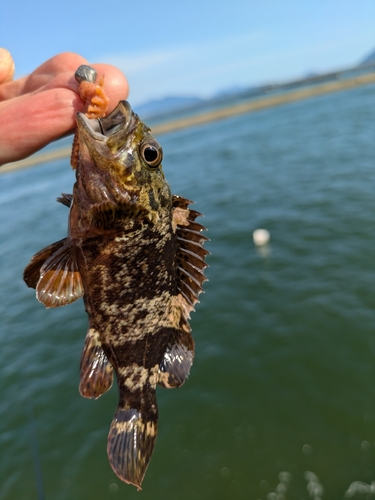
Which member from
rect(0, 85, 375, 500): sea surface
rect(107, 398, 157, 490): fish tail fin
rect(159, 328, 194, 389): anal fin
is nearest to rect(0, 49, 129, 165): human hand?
rect(159, 328, 194, 389): anal fin

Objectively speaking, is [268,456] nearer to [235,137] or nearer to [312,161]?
[312,161]

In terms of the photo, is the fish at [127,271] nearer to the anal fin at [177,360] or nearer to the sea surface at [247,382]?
the anal fin at [177,360]

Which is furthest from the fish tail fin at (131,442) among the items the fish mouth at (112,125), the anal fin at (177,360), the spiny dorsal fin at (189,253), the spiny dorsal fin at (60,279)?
the fish mouth at (112,125)

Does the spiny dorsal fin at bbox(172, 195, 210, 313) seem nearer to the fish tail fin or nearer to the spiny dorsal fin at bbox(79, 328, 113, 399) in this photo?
the spiny dorsal fin at bbox(79, 328, 113, 399)

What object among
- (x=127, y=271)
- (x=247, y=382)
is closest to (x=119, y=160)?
(x=127, y=271)

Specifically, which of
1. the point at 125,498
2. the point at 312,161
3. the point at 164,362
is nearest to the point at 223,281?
the point at 125,498

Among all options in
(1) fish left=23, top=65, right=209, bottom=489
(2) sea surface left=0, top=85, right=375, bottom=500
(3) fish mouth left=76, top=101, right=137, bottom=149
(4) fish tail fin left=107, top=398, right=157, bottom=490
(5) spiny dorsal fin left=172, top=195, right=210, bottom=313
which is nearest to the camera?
(3) fish mouth left=76, top=101, right=137, bottom=149

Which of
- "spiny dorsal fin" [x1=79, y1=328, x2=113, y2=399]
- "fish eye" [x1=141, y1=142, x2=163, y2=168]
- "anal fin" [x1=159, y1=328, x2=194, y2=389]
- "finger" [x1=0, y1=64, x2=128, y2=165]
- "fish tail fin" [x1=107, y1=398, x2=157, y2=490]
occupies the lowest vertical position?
"fish tail fin" [x1=107, y1=398, x2=157, y2=490]
